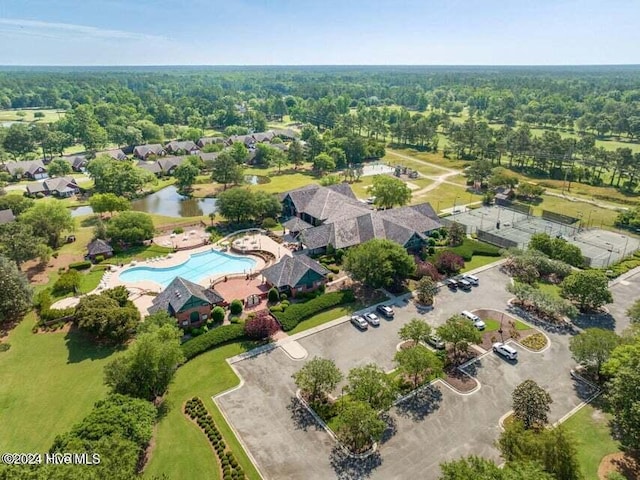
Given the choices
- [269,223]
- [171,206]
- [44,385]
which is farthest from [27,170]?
[44,385]

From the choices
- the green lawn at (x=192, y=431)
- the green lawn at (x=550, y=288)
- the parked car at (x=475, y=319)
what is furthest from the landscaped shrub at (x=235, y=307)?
the green lawn at (x=550, y=288)

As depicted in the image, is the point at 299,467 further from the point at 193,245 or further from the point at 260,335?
the point at 193,245

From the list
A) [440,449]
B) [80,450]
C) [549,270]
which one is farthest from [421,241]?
[80,450]

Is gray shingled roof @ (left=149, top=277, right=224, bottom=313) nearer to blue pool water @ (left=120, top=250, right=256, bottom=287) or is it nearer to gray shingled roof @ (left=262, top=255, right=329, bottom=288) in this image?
gray shingled roof @ (left=262, top=255, right=329, bottom=288)

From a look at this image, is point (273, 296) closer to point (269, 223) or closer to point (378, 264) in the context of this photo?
point (378, 264)

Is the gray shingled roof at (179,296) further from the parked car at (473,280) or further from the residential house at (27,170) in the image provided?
the residential house at (27,170)

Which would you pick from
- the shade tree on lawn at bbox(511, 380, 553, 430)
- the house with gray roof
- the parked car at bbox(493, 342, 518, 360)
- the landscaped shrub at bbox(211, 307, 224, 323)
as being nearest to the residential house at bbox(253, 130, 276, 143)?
the house with gray roof
